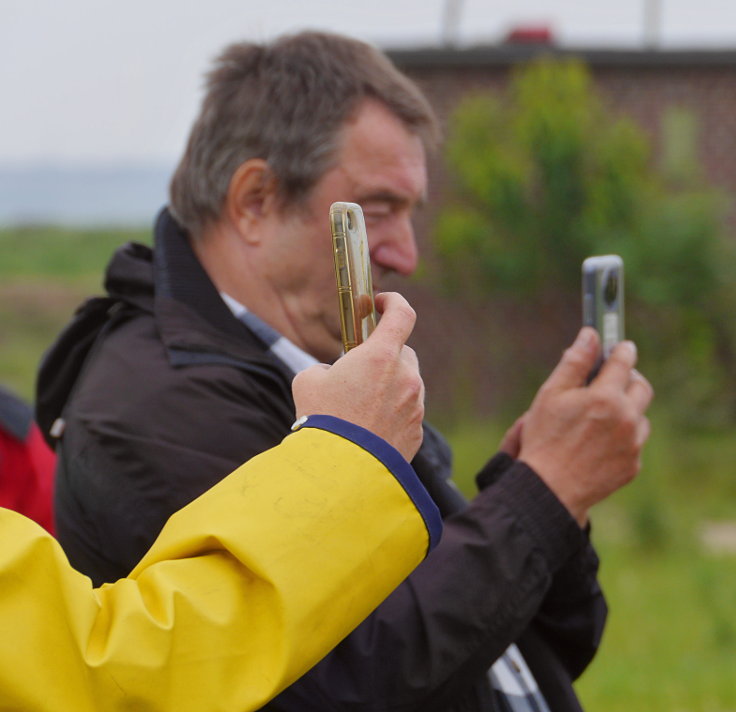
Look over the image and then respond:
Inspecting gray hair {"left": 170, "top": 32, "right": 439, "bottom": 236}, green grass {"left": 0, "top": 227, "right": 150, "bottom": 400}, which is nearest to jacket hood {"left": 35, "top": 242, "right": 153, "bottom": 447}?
gray hair {"left": 170, "top": 32, "right": 439, "bottom": 236}

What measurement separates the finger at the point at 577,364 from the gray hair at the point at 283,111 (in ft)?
1.62

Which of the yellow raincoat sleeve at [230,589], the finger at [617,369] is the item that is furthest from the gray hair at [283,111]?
the yellow raincoat sleeve at [230,589]

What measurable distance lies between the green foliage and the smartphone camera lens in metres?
8.86

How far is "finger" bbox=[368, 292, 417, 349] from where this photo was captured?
4.25 feet

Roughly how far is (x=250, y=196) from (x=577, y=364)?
0.65 m

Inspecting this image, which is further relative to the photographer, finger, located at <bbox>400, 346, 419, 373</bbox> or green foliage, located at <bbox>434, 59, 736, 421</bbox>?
green foliage, located at <bbox>434, 59, 736, 421</bbox>

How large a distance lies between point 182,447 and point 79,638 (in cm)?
51

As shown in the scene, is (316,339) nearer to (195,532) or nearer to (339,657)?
(339,657)

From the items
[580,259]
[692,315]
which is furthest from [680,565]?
[580,259]

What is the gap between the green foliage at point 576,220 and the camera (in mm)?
11844

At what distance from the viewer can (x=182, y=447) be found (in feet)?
5.30

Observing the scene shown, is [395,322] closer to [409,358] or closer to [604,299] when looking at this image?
[409,358]

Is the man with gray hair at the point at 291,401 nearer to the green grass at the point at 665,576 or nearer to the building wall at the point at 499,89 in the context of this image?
the green grass at the point at 665,576

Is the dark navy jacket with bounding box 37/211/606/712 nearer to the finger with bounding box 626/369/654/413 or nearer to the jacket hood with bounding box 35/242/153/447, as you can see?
the jacket hood with bounding box 35/242/153/447
